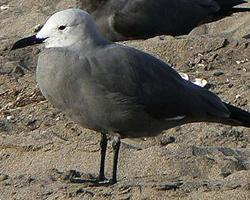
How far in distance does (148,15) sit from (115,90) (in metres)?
4.44

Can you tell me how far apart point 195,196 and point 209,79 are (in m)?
2.86

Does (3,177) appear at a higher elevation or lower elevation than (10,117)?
higher

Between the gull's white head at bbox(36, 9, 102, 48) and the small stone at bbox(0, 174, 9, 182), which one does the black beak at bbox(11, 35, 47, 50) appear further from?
the small stone at bbox(0, 174, 9, 182)

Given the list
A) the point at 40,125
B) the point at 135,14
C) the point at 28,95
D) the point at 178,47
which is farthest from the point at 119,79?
the point at 135,14

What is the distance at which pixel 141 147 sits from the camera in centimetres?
609

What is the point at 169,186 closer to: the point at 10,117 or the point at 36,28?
the point at 10,117

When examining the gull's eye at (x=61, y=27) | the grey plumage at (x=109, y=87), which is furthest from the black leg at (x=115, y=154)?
the gull's eye at (x=61, y=27)

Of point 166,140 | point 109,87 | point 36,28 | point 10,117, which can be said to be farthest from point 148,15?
point 109,87

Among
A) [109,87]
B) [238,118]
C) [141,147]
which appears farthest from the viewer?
[141,147]

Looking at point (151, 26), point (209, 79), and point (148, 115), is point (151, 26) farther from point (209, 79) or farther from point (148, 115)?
point (148, 115)

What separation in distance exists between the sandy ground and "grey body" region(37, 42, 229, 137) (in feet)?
1.02

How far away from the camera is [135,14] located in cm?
951

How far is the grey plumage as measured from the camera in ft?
16.8

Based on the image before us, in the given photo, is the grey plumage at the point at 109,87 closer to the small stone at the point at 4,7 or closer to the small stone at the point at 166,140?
the small stone at the point at 166,140
